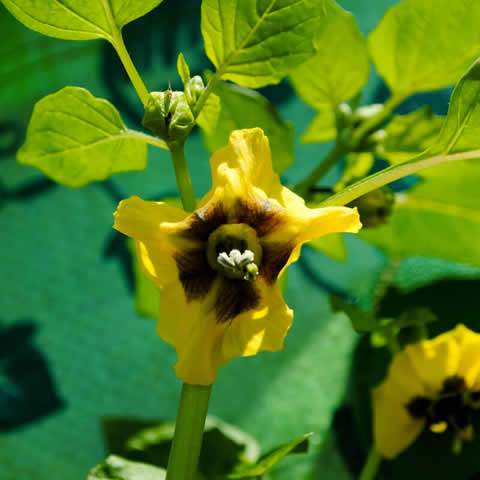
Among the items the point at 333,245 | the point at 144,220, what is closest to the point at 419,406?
the point at 333,245

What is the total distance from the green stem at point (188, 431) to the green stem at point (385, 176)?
94 mm

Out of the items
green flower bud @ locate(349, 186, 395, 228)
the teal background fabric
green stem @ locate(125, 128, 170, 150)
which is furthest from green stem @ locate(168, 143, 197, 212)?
the teal background fabric

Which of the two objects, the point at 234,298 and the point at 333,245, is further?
the point at 333,245

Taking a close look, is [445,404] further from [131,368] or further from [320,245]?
[131,368]

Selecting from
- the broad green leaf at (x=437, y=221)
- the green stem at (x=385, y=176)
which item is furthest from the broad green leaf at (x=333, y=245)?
the green stem at (x=385, y=176)

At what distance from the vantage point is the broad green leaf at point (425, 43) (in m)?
0.30

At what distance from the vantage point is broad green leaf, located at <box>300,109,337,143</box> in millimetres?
368

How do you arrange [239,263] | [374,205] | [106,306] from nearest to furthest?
[239,263] → [374,205] → [106,306]

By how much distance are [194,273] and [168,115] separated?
0.07m

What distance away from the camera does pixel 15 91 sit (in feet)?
1.77

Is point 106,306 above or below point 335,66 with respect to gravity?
below

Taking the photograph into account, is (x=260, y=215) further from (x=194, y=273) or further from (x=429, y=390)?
(x=429, y=390)

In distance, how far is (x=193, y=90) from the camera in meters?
0.24

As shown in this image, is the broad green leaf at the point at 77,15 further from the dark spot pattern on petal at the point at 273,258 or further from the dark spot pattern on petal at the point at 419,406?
the dark spot pattern on petal at the point at 419,406
